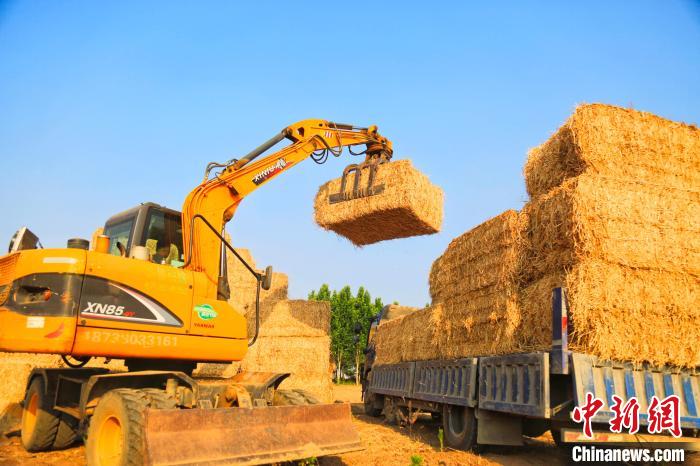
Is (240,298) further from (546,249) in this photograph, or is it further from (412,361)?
(546,249)

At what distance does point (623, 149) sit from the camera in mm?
7090

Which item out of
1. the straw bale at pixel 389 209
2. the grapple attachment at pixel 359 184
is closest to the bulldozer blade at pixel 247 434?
the straw bale at pixel 389 209

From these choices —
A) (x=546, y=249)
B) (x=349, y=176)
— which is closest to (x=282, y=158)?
(x=349, y=176)

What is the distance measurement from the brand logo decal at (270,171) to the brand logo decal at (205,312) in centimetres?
230

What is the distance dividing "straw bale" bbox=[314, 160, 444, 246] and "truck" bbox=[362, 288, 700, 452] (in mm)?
2725

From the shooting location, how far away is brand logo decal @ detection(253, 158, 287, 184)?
8.19 m

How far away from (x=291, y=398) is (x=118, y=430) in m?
1.96

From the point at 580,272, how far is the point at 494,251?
1.96 m

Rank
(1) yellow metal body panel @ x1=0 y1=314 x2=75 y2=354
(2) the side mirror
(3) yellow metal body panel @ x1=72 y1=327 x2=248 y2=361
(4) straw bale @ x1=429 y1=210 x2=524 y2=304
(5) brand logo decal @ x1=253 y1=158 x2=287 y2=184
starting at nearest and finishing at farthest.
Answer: (1) yellow metal body panel @ x1=0 y1=314 x2=75 y2=354 → (3) yellow metal body panel @ x1=72 y1=327 x2=248 y2=361 → (2) the side mirror → (4) straw bale @ x1=429 y1=210 x2=524 y2=304 → (5) brand logo decal @ x1=253 y1=158 x2=287 y2=184

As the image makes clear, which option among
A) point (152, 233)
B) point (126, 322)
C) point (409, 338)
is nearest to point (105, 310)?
point (126, 322)

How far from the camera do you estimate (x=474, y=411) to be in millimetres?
7809

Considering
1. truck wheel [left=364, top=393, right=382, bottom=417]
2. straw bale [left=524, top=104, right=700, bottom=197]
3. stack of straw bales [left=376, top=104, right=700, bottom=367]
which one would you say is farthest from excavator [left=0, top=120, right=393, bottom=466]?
truck wheel [left=364, top=393, right=382, bottom=417]

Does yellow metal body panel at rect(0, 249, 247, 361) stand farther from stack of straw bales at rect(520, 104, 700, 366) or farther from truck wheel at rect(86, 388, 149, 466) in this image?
stack of straw bales at rect(520, 104, 700, 366)

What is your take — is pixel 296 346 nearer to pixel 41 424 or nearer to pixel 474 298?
pixel 474 298
